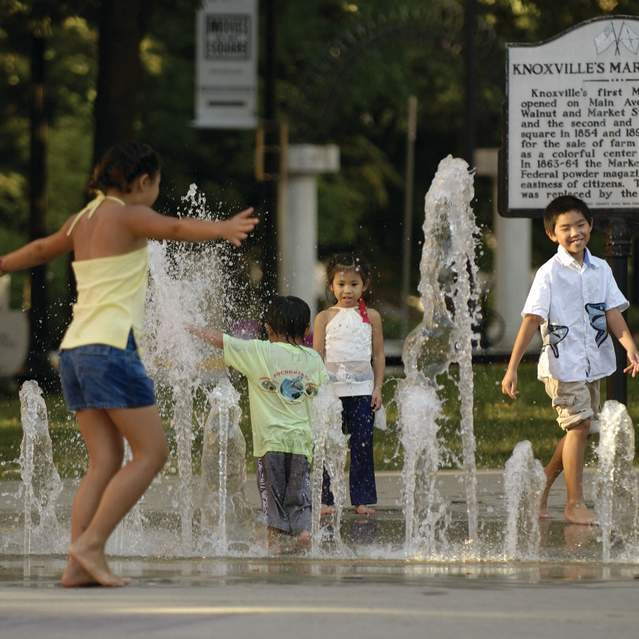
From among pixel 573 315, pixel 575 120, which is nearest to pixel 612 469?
pixel 573 315

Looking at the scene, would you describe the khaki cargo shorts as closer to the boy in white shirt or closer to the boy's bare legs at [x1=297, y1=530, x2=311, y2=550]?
the boy in white shirt

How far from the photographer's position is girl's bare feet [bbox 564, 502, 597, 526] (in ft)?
30.7

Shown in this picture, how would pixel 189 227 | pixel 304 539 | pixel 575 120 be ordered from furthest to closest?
pixel 575 120
pixel 304 539
pixel 189 227

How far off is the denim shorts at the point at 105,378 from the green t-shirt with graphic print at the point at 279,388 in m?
1.73

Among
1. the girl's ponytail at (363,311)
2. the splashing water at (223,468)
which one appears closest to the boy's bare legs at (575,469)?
the girl's ponytail at (363,311)

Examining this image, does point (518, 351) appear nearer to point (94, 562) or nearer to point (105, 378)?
point (105, 378)

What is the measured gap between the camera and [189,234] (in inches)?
275

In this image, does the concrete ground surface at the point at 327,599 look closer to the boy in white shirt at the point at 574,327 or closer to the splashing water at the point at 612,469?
the splashing water at the point at 612,469

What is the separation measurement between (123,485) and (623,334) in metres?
3.17

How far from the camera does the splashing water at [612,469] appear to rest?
28.9 ft

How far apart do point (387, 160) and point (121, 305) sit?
3450 centimetres

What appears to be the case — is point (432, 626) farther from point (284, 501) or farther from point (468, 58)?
point (468, 58)

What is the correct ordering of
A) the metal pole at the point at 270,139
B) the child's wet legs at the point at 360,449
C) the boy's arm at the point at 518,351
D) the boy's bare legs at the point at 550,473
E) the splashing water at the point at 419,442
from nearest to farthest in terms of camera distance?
1. the splashing water at the point at 419,442
2. the boy's arm at the point at 518,351
3. the boy's bare legs at the point at 550,473
4. the child's wet legs at the point at 360,449
5. the metal pole at the point at 270,139

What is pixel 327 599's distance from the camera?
22.1ft
